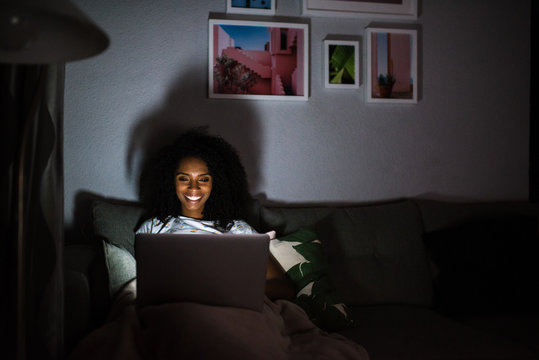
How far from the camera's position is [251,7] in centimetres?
226

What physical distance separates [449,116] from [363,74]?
55 centimetres

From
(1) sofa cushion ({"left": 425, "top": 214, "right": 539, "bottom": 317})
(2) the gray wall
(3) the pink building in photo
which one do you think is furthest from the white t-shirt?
(1) sofa cushion ({"left": 425, "top": 214, "right": 539, "bottom": 317})

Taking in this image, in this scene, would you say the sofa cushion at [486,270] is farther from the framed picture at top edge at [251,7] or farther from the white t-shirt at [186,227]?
the framed picture at top edge at [251,7]

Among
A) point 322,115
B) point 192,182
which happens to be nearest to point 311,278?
point 192,182

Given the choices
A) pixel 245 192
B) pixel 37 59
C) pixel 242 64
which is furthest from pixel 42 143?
pixel 242 64

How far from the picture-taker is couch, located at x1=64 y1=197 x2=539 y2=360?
1457 mm

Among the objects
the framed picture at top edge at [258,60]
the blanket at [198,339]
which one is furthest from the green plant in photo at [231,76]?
the blanket at [198,339]

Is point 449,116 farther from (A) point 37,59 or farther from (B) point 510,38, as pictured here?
(A) point 37,59

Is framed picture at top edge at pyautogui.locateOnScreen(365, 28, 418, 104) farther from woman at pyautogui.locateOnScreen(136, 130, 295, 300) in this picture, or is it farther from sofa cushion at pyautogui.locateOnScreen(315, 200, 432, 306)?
woman at pyautogui.locateOnScreen(136, 130, 295, 300)

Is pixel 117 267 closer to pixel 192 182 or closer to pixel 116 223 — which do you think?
pixel 116 223

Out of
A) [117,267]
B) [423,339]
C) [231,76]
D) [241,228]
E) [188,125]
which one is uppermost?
[231,76]

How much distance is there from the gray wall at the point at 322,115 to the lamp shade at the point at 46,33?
1.29 meters

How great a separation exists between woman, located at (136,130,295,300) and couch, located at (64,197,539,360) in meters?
0.11

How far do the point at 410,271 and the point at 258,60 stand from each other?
4.23 ft
